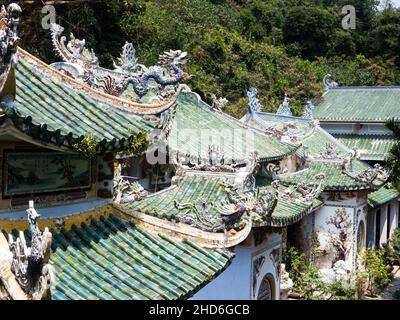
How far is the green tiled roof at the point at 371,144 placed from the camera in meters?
26.1

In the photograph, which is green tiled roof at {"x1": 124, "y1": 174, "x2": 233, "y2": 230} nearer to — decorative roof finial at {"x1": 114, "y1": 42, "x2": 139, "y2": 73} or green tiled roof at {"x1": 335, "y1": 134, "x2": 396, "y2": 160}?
decorative roof finial at {"x1": 114, "y1": 42, "x2": 139, "y2": 73}

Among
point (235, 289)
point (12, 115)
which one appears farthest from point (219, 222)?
point (12, 115)

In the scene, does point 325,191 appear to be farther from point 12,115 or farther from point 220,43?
point 220,43

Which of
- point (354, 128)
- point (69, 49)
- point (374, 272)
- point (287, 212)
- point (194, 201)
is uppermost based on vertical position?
point (354, 128)

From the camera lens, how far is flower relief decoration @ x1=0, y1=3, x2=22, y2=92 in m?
5.02

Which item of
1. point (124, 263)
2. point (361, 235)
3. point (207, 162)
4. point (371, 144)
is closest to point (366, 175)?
point (361, 235)

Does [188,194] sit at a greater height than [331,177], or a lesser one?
lesser

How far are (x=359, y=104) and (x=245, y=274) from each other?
20854 millimetres

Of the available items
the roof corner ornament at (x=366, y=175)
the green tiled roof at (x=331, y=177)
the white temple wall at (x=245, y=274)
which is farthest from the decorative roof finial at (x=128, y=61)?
the roof corner ornament at (x=366, y=175)

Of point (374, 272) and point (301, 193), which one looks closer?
point (301, 193)

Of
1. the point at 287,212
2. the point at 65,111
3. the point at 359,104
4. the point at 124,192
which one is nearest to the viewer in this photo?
the point at 65,111

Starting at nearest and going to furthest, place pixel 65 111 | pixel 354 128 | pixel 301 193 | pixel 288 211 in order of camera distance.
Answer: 1. pixel 65 111
2. pixel 288 211
3. pixel 301 193
4. pixel 354 128

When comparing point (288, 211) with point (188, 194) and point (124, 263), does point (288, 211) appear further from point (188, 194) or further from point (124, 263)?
point (124, 263)

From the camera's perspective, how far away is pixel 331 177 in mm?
18469
